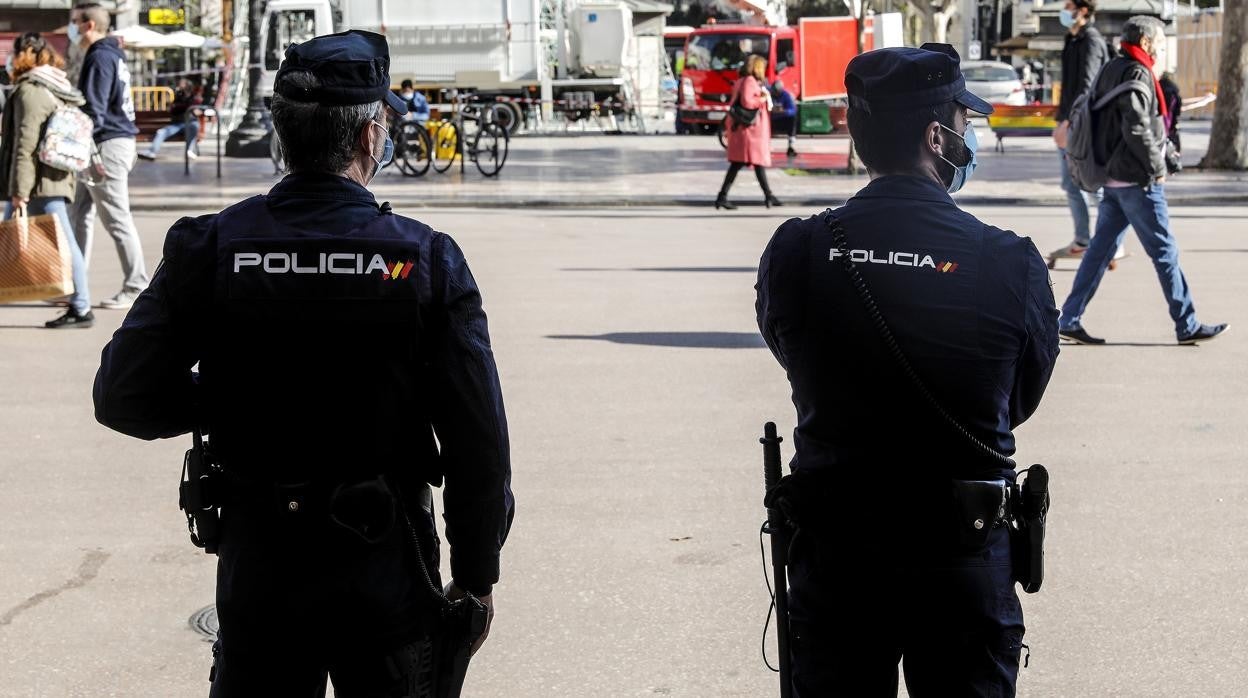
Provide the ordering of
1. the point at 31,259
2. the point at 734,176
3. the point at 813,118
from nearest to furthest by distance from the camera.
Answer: the point at 31,259 → the point at 734,176 → the point at 813,118

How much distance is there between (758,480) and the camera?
6.42 meters

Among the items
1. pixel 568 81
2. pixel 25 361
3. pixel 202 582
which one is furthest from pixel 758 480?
pixel 568 81

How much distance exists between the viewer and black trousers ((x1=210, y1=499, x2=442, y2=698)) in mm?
2611

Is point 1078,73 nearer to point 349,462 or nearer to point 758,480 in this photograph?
point 758,480

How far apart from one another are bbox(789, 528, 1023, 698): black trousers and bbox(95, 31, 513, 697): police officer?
1.84 ft

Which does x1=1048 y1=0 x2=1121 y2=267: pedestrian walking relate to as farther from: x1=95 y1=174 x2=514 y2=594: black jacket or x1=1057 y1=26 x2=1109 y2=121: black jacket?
x1=95 y1=174 x2=514 y2=594: black jacket

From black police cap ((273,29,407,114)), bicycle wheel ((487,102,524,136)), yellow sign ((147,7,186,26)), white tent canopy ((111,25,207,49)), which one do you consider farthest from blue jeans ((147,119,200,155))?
yellow sign ((147,7,186,26))

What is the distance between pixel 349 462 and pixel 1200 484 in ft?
14.9

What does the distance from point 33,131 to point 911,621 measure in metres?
7.88

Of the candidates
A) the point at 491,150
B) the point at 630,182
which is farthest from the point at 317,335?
the point at 491,150

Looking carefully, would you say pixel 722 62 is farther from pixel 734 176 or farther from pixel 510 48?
pixel 734 176

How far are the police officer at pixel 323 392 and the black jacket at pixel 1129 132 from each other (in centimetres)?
692

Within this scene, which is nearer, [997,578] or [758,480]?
[997,578]

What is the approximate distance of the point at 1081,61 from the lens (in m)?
12.0
